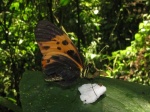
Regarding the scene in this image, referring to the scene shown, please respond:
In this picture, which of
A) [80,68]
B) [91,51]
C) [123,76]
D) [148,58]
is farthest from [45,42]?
[91,51]

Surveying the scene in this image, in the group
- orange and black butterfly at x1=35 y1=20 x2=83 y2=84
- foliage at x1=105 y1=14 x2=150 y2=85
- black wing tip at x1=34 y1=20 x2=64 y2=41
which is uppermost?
black wing tip at x1=34 y1=20 x2=64 y2=41

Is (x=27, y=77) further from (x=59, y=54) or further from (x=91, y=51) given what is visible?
(x=91, y=51)

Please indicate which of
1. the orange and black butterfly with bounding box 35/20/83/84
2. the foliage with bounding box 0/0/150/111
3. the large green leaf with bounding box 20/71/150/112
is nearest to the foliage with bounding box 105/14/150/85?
the foliage with bounding box 0/0/150/111

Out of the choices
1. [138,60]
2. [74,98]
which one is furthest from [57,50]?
[138,60]

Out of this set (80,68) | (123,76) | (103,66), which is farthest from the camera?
(103,66)

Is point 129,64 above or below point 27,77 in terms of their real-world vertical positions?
below

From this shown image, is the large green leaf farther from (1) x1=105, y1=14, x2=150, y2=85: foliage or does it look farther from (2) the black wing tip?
(1) x1=105, y1=14, x2=150, y2=85: foliage

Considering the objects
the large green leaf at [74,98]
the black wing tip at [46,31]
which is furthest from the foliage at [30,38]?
the large green leaf at [74,98]
